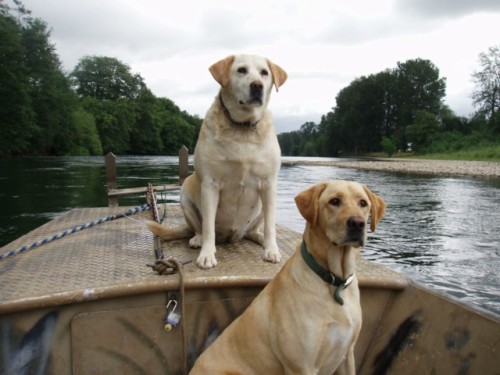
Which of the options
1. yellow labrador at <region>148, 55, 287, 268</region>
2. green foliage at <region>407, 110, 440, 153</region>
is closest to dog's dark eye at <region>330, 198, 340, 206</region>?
yellow labrador at <region>148, 55, 287, 268</region>

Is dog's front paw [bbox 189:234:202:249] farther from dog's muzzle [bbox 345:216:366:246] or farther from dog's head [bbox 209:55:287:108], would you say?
dog's muzzle [bbox 345:216:366:246]

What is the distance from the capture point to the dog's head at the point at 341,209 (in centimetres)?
225

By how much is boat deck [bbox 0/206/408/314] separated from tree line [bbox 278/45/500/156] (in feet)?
151

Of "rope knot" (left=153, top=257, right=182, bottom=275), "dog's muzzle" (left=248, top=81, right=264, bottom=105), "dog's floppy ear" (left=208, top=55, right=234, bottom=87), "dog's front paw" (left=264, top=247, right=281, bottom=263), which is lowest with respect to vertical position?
"dog's front paw" (left=264, top=247, right=281, bottom=263)

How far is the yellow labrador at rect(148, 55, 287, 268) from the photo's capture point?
352 cm

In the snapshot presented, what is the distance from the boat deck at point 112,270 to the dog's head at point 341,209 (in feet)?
2.59

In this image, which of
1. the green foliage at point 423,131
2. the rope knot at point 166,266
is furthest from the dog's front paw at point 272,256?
the green foliage at point 423,131

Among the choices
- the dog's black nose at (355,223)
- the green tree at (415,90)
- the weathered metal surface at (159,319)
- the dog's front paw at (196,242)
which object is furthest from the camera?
the green tree at (415,90)

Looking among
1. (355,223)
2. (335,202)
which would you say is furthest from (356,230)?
(335,202)

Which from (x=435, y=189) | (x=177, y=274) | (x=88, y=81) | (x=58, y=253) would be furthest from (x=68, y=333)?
(x=88, y=81)

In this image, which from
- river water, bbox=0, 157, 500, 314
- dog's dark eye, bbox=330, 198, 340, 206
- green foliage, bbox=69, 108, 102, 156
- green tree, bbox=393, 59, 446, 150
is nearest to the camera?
dog's dark eye, bbox=330, 198, 340, 206

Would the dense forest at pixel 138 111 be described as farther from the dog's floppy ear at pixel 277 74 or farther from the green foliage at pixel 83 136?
the dog's floppy ear at pixel 277 74

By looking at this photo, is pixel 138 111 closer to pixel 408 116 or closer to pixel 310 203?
pixel 408 116

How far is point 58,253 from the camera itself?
12.8 feet
